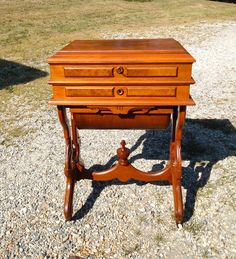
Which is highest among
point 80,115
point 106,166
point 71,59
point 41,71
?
point 71,59

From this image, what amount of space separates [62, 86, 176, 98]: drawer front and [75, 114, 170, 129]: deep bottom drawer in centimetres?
31

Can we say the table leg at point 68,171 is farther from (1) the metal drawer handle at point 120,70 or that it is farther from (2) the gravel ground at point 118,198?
(1) the metal drawer handle at point 120,70

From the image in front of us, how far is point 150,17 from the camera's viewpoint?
1519 cm

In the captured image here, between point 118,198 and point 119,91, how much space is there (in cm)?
146

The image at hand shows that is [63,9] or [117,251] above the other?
[117,251]

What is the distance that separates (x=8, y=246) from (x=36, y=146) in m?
2.02

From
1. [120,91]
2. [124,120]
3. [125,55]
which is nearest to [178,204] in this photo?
[124,120]

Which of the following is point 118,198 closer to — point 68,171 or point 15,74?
point 68,171

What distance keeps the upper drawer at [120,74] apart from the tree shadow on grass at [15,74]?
16.5ft

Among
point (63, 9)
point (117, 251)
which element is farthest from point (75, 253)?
point (63, 9)

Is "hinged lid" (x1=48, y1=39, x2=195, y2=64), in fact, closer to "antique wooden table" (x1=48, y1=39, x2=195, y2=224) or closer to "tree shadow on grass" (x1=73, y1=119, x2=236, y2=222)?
"antique wooden table" (x1=48, y1=39, x2=195, y2=224)

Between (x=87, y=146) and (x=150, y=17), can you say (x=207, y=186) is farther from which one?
(x=150, y=17)

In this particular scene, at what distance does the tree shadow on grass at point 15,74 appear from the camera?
7734mm

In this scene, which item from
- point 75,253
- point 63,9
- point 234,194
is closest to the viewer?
point 75,253
